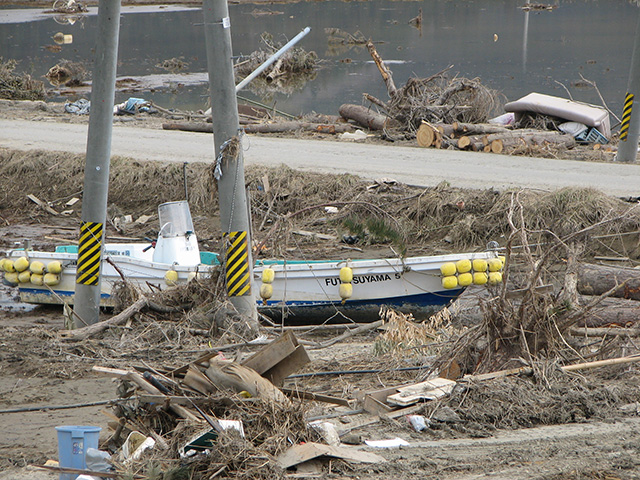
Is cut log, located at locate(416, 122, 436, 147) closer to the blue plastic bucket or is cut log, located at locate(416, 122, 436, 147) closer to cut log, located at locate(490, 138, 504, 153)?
cut log, located at locate(490, 138, 504, 153)

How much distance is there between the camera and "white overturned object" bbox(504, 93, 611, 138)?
21.8 m

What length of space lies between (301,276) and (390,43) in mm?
44294

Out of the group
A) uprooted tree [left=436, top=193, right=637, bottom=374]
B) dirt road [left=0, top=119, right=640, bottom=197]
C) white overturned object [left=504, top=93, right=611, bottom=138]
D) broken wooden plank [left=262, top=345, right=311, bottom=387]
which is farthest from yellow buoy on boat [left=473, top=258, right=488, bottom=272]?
white overturned object [left=504, top=93, right=611, bottom=138]

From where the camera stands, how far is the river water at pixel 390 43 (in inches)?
1367

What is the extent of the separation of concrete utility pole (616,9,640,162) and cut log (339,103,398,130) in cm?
647

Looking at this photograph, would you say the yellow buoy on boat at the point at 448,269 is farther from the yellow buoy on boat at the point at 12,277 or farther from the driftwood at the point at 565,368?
the yellow buoy on boat at the point at 12,277

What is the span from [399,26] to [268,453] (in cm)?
6254

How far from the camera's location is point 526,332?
24.2ft

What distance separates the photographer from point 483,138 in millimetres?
19906

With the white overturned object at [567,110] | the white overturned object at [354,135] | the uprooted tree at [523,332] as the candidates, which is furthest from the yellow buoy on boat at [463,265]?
the white overturned object at [567,110]

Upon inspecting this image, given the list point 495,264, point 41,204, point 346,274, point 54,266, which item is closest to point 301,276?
point 346,274

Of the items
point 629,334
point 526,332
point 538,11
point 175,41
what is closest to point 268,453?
point 526,332

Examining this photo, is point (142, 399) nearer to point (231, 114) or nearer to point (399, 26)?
Result: point (231, 114)

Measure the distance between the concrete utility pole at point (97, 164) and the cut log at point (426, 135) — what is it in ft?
36.6
